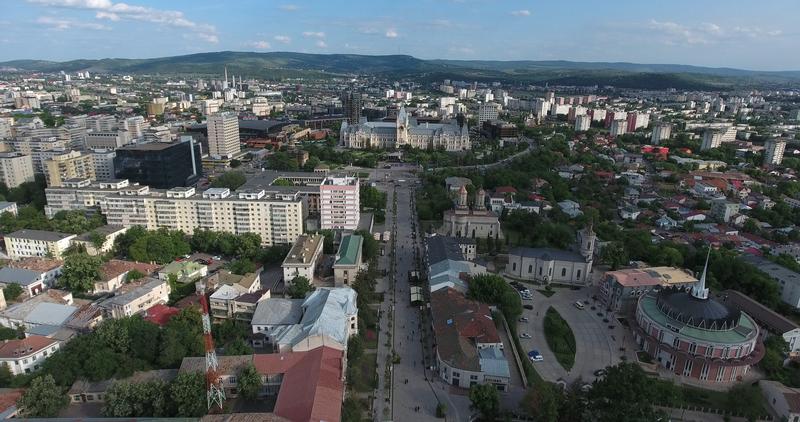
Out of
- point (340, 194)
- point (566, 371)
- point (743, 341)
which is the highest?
point (340, 194)

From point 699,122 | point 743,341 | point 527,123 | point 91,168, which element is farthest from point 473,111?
point 743,341

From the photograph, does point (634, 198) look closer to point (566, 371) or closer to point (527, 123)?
point (566, 371)

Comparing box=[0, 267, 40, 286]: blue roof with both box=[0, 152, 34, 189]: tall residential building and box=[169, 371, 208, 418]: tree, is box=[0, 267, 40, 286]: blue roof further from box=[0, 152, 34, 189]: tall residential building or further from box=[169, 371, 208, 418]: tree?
box=[0, 152, 34, 189]: tall residential building

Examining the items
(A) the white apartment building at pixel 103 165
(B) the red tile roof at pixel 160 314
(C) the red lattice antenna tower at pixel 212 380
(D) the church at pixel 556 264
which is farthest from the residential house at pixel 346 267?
(A) the white apartment building at pixel 103 165

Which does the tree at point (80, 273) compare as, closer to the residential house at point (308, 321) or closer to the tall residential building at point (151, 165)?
the residential house at point (308, 321)

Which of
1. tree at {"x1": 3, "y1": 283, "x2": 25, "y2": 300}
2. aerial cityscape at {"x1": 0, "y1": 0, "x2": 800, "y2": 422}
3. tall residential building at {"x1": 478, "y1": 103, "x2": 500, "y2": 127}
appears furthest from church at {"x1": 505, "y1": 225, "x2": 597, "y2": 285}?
tall residential building at {"x1": 478, "y1": 103, "x2": 500, "y2": 127}

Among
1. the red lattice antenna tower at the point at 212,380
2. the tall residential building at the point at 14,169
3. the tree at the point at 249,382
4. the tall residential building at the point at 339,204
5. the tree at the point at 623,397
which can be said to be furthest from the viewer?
the tall residential building at the point at 14,169
